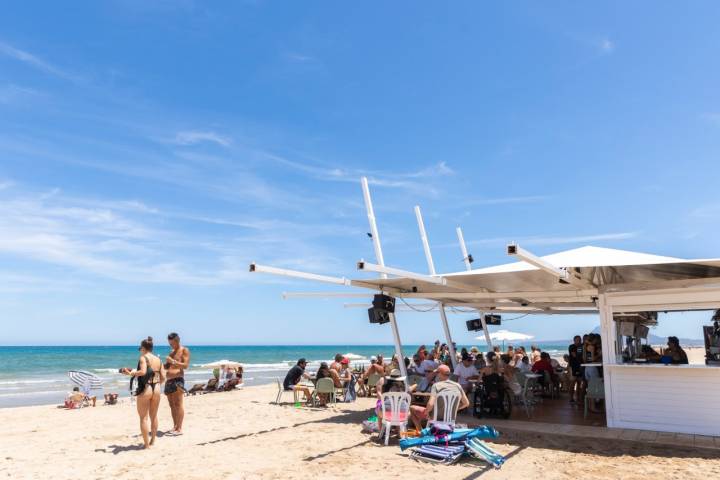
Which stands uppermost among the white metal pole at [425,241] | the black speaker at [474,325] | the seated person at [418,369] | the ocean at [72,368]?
the white metal pole at [425,241]

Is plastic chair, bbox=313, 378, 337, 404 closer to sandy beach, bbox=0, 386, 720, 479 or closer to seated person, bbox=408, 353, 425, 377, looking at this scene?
sandy beach, bbox=0, 386, 720, 479

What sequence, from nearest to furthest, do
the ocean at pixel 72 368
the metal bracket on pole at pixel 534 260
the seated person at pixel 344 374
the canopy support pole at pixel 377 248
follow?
1. the metal bracket on pole at pixel 534 260
2. the canopy support pole at pixel 377 248
3. the seated person at pixel 344 374
4. the ocean at pixel 72 368

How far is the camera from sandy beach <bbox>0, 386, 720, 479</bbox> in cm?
486

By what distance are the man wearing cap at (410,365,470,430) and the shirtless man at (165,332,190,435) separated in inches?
115

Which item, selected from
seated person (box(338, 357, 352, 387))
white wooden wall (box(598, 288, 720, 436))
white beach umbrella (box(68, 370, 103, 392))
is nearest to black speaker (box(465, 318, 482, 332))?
seated person (box(338, 357, 352, 387))

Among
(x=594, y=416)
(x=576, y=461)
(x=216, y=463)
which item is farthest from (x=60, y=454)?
(x=594, y=416)

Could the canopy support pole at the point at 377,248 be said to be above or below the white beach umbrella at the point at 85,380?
above

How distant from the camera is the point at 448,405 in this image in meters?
6.10

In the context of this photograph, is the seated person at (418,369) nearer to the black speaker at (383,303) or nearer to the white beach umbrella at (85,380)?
the black speaker at (383,303)

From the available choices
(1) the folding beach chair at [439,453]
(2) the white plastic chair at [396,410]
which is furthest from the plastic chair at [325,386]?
(1) the folding beach chair at [439,453]

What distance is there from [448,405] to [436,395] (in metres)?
0.19

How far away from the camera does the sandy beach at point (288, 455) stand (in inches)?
191

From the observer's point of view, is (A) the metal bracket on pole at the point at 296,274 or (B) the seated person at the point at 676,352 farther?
(B) the seated person at the point at 676,352

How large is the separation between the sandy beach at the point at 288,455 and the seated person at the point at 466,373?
1.82 meters
